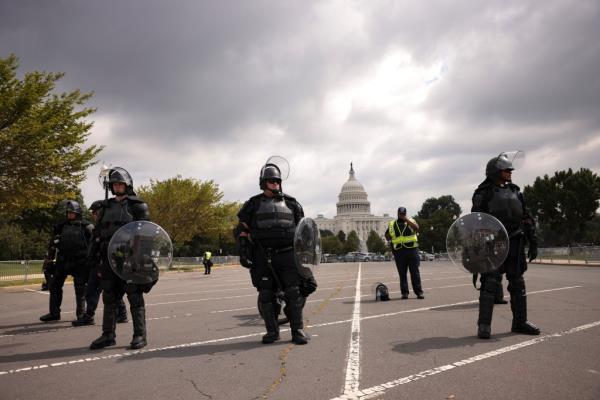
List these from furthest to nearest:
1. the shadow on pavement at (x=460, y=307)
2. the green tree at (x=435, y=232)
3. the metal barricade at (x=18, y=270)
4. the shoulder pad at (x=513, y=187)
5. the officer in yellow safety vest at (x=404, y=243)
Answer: the green tree at (x=435, y=232) → the metal barricade at (x=18, y=270) → the officer in yellow safety vest at (x=404, y=243) → the shadow on pavement at (x=460, y=307) → the shoulder pad at (x=513, y=187)

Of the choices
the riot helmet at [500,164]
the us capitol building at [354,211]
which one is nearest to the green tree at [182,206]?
the riot helmet at [500,164]

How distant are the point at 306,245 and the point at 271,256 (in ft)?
1.51

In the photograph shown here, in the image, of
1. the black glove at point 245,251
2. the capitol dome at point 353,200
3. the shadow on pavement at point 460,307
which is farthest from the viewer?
the capitol dome at point 353,200

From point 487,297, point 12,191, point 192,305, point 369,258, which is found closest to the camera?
point 487,297

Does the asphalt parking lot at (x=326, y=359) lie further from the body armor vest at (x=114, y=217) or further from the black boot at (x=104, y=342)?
the body armor vest at (x=114, y=217)

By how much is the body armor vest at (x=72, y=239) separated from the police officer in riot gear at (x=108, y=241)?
2574mm

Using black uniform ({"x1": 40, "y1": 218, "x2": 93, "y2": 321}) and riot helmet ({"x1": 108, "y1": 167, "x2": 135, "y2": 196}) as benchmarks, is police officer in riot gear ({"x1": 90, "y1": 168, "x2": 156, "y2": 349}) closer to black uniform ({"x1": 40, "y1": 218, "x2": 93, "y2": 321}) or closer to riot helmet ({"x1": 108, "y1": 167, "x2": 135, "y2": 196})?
riot helmet ({"x1": 108, "y1": 167, "x2": 135, "y2": 196})

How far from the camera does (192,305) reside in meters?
9.40

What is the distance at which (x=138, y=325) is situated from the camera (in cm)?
522

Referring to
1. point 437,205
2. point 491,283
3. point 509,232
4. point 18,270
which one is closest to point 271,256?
point 491,283

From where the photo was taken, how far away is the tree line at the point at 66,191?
54.5 feet

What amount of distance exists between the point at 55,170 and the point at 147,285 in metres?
15.3

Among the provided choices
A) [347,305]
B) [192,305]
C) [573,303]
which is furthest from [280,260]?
[573,303]

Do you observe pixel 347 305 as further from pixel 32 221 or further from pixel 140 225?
pixel 32 221
